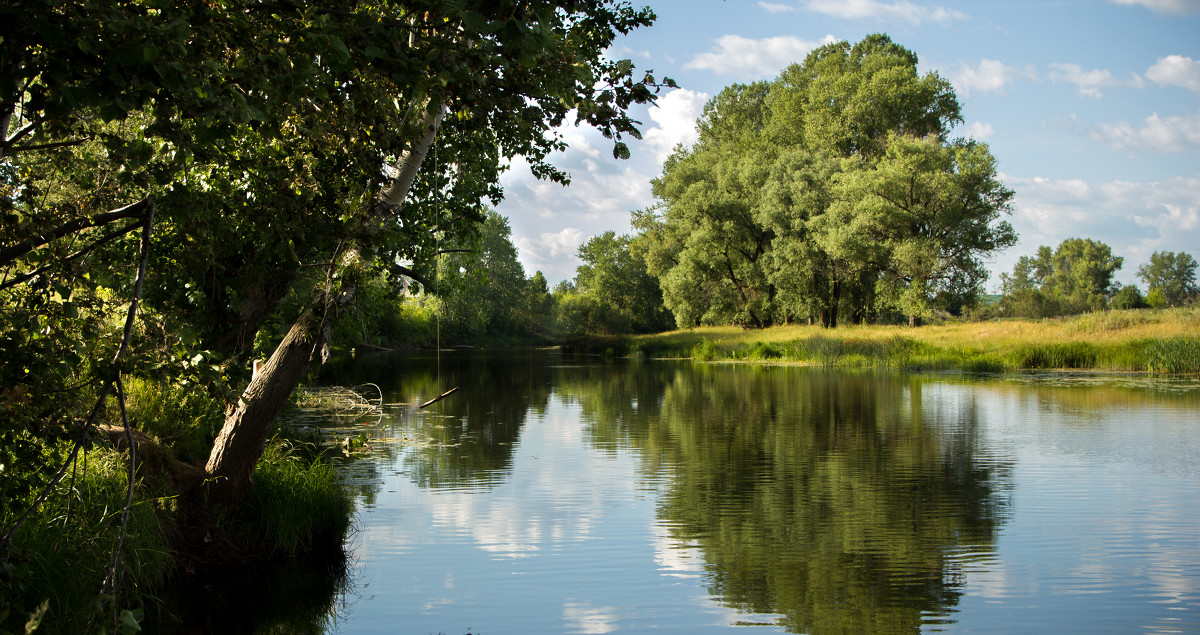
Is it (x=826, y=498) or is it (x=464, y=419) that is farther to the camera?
(x=464, y=419)

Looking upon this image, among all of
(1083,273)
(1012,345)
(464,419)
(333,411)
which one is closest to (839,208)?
(1012,345)

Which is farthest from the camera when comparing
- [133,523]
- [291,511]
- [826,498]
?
[826,498]

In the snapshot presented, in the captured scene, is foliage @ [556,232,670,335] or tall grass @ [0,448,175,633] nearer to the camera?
tall grass @ [0,448,175,633]

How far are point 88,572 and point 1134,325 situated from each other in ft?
99.2

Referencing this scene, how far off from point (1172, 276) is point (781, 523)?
484 ft

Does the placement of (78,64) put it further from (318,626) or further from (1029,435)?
(1029,435)

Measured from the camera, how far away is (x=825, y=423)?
15.8 metres

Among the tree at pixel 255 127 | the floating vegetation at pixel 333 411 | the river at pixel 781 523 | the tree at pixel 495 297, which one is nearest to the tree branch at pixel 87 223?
the tree at pixel 255 127

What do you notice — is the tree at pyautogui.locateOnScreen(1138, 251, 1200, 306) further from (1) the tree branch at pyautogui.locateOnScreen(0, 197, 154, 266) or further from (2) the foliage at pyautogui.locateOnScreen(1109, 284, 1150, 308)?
(1) the tree branch at pyautogui.locateOnScreen(0, 197, 154, 266)

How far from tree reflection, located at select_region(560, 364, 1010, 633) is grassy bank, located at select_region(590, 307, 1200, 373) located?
10458 millimetres

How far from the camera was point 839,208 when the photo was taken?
3853 centimetres

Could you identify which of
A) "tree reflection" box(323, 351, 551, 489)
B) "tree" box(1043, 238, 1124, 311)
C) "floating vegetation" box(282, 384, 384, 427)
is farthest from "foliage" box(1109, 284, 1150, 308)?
"floating vegetation" box(282, 384, 384, 427)

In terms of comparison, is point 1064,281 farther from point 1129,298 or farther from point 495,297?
point 495,297

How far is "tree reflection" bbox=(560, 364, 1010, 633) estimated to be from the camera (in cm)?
632
